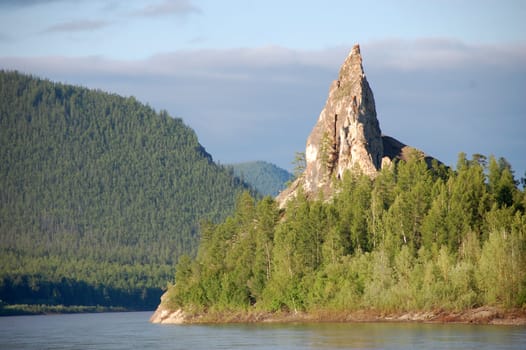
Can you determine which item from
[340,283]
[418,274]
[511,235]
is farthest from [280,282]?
[511,235]

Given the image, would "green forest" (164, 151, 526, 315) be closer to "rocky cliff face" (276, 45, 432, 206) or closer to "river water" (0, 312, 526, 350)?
"rocky cliff face" (276, 45, 432, 206)

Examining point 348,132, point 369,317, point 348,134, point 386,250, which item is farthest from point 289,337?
point 348,132

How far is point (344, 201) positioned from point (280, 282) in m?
17.9

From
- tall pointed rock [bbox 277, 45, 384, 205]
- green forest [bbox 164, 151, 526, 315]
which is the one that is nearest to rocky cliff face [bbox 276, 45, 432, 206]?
tall pointed rock [bbox 277, 45, 384, 205]

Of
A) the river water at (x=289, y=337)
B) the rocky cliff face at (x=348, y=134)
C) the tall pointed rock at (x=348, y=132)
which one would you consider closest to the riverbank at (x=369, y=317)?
the river water at (x=289, y=337)

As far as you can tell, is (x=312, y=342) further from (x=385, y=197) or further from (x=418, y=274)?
(x=385, y=197)

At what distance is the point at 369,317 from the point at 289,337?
88.1 ft

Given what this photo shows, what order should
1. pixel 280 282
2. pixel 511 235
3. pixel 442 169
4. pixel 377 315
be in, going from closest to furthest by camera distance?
pixel 511 235 → pixel 377 315 → pixel 280 282 → pixel 442 169

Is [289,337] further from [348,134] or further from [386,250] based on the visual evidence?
[348,134]

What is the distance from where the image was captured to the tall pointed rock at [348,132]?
190 metres

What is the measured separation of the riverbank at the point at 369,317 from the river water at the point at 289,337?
477 cm

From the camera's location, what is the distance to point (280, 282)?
177m

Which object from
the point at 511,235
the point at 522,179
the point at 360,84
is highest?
the point at 360,84

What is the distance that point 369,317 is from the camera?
161 m
